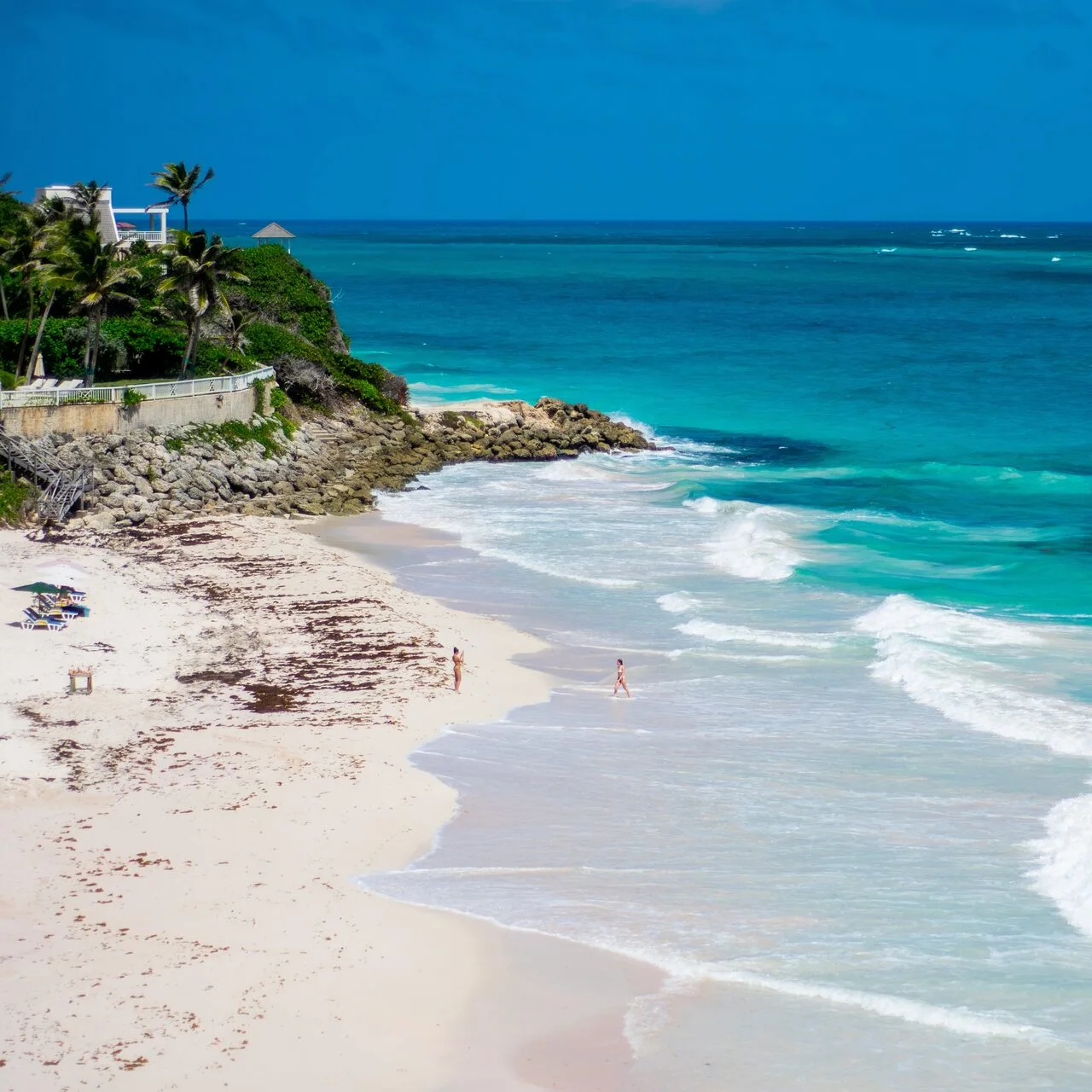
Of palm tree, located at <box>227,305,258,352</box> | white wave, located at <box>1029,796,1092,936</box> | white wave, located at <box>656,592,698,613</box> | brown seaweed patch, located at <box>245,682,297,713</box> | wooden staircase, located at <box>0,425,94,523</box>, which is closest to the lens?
white wave, located at <box>1029,796,1092,936</box>

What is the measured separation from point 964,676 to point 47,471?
81.6ft

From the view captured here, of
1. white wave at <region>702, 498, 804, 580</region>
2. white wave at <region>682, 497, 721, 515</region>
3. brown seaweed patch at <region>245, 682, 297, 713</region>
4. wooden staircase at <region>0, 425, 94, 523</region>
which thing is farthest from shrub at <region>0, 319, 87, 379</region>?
brown seaweed patch at <region>245, 682, 297, 713</region>

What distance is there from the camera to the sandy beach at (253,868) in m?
13.7

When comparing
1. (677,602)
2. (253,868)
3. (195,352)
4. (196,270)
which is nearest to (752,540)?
(677,602)

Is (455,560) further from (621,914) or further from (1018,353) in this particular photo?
(1018,353)

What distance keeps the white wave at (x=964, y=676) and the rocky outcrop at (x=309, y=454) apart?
59.9 ft

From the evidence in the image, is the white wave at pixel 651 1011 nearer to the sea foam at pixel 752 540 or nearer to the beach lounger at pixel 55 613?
the beach lounger at pixel 55 613

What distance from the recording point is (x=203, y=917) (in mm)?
16219

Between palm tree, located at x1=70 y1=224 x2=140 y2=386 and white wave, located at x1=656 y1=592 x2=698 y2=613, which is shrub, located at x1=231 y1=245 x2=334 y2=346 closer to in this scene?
palm tree, located at x1=70 y1=224 x2=140 y2=386

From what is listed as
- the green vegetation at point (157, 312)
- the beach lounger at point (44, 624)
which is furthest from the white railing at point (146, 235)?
the beach lounger at point (44, 624)

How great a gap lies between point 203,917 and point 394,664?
10.5m

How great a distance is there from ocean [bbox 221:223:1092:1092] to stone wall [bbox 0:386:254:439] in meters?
6.31

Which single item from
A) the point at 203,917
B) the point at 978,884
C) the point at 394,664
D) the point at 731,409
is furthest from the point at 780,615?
the point at 731,409

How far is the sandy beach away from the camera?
1371 cm
